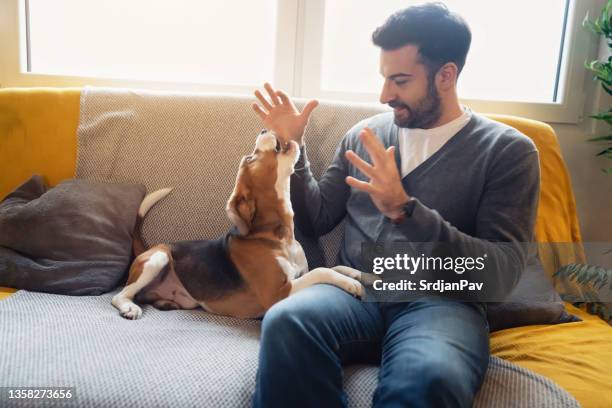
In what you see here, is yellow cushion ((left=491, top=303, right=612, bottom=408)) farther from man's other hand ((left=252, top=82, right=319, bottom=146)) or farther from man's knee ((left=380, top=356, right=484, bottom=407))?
man's other hand ((left=252, top=82, right=319, bottom=146))

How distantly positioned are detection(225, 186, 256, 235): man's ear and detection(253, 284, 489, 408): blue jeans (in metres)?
0.33

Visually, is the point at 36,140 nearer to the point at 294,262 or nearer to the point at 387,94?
the point at 294,262

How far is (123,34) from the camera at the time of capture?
8.10 ft

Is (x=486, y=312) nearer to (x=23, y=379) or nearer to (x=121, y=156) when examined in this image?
(x=23, y=379)

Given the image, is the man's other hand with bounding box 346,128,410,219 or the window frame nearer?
the man's other hand with bounding box 346,128,410,219

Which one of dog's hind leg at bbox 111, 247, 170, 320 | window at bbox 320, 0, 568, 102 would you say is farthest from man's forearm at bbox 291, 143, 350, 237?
window at bbox 320, 0, 568, 102

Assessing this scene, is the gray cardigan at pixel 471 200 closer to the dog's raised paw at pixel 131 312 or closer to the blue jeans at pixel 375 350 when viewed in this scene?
the blue jeans at pixel 375 350

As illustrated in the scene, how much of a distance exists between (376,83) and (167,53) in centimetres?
107

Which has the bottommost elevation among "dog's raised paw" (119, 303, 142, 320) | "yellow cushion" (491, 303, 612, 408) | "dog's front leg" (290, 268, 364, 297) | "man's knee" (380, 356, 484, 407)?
"dog's raised paw" (119, 303, 142, 320)

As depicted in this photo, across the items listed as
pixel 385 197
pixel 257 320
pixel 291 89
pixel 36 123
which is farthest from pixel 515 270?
pixel 36 123

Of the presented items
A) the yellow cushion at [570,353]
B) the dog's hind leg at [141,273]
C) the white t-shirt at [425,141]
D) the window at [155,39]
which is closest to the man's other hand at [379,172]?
the white t-shirt at [425,141]

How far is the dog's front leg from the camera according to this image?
4.68 feet

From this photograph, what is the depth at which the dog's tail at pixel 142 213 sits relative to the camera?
182 cm

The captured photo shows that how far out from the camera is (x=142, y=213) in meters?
1.83
